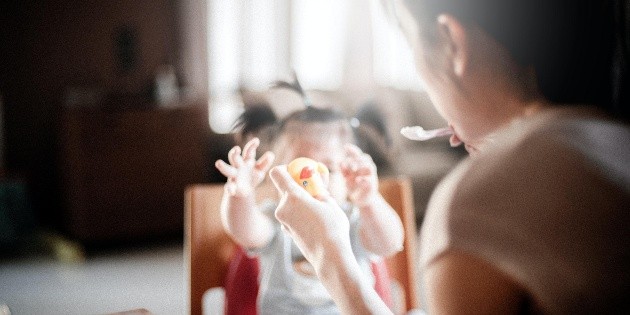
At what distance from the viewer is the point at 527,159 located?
350 mm

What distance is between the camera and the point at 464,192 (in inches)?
13.6

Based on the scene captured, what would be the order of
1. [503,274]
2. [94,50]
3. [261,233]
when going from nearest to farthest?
[503,274]
[261,233]
[94,50]

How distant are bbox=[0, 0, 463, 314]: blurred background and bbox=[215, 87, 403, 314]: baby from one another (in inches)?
63.1

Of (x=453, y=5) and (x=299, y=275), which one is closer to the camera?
(x=453, y=5)

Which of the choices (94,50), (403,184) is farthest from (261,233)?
(94,50)

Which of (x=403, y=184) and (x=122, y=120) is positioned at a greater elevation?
(x=403, y=184)

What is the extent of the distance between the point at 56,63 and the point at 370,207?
8.59 ft

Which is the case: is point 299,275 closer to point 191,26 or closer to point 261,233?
point 261,233

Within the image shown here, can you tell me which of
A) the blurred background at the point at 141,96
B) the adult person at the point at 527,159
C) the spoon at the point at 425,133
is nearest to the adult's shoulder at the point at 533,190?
the adult person at the point at 527,159

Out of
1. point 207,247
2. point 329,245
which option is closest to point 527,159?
point 329,245

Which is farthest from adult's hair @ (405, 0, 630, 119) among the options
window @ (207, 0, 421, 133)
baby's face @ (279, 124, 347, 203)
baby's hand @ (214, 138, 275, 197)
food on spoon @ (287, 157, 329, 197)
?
window @ (207, 0, 421, 133)

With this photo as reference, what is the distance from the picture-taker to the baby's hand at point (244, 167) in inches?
26.4

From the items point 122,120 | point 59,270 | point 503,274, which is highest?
point 503,274

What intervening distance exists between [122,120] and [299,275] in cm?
206
